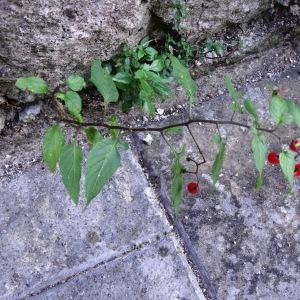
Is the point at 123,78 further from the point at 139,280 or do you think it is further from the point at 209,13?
the point at 139,280

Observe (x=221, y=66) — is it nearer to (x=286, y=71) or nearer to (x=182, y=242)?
(x=286, y=71)

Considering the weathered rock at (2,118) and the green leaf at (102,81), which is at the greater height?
the green leaf at (102,81)

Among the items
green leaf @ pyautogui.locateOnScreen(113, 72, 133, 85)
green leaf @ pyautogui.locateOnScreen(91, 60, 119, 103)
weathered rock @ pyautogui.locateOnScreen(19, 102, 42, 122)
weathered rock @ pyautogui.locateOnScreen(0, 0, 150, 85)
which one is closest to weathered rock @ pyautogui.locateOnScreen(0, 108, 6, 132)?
weathered rock @ pyautogui.locateOnScreen(19, 102, 42, 122)

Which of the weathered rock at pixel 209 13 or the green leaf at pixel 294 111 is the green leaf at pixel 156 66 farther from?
the green leaf at pixel 294 111

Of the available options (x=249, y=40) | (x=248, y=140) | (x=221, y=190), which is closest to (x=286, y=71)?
(x=249, y=40)

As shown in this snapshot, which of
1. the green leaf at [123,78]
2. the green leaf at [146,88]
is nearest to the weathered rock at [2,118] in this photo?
the green leaf at [123,78]

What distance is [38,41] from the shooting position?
1609mm

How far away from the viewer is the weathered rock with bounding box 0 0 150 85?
1.54 metres

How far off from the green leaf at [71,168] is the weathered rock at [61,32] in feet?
1.87

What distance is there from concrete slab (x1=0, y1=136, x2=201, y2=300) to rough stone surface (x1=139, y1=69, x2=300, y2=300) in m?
0.10

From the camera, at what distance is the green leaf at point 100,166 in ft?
3.48

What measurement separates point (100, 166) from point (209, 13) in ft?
3.31

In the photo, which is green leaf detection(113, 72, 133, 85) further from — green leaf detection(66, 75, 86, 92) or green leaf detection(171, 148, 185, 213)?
green leaf detection(171, 148, 185, 213)

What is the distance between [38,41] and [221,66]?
770mm
